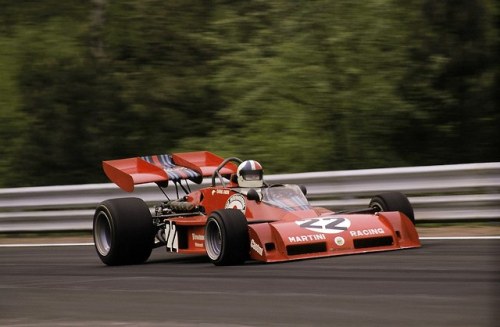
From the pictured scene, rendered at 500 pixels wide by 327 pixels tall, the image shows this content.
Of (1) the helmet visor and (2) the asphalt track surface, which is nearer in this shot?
(2) the asphalt track surface

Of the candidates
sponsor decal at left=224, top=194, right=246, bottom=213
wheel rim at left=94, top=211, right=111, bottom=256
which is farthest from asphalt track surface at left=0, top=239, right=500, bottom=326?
sponsor decal at left=224, top=194, right=246, bottom=213

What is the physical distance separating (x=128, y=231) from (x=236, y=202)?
129 centimetres

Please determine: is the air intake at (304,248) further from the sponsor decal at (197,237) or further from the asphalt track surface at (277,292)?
the sponsor decal at (197,237)

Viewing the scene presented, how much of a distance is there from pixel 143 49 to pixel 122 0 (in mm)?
1397

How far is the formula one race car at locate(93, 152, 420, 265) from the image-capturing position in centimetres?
1049

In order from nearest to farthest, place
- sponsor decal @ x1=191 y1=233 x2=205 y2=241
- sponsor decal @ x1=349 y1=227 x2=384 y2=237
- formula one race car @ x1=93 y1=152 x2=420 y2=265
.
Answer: formula one race car @ x1=93 y1=152 x2=420 y2=265 < sponsor decal @ x1=349 y1=227 x2=384 y2=237 < sponsor decal @ x1=191 y1=233 x2=205 y2=241

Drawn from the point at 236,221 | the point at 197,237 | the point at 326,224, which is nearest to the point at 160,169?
the point at 197,237

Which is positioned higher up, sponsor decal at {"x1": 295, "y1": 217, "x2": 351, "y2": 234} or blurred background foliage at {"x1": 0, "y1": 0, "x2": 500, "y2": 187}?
blurred background foliage at {"x1": 0, "y1": 0, "x2": 500, "y2": 187}

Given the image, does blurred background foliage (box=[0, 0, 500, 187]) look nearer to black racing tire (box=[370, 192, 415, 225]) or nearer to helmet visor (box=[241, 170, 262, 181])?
black racing tire (box=[370, 192, 415, 225])

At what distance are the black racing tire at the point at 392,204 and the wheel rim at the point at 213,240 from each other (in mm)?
1835

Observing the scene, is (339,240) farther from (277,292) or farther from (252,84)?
(252,84)

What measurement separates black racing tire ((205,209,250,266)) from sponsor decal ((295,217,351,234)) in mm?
564

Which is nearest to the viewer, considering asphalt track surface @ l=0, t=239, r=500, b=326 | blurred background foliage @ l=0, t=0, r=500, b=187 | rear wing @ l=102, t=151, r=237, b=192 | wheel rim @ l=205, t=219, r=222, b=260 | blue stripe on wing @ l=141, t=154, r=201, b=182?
asphalt track surface @ l=0, t=239, r=500, b=326

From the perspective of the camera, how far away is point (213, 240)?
35.9ft
